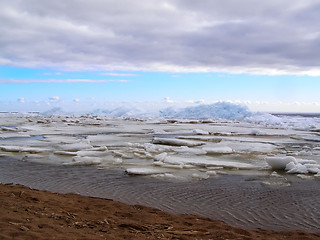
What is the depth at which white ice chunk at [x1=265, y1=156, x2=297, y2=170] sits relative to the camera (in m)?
8.66

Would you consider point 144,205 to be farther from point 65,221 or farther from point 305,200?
point 305,200

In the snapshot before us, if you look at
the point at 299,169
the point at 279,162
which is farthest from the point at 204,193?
the point at 299,169

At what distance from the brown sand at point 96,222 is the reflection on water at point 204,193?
536mm

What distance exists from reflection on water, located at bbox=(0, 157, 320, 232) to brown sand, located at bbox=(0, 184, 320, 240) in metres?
0.54

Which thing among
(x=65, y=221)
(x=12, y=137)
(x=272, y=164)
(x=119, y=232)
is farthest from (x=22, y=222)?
(x=12, y=137)

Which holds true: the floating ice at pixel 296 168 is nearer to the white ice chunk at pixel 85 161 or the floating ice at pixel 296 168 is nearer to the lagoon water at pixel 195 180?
the lagoon water at pixel 195 180

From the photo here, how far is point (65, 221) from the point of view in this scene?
12.9 feet

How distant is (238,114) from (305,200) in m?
49.8

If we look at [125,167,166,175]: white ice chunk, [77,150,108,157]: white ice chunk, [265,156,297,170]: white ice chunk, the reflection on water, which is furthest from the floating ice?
[77,150,108,157]: white ice chunk

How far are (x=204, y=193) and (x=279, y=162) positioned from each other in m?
3.41

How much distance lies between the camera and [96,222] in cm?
410

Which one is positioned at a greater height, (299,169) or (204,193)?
(299,169)

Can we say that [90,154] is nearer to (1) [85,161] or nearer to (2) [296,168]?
(1) [85,161]

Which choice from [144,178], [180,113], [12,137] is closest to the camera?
[144,178]
